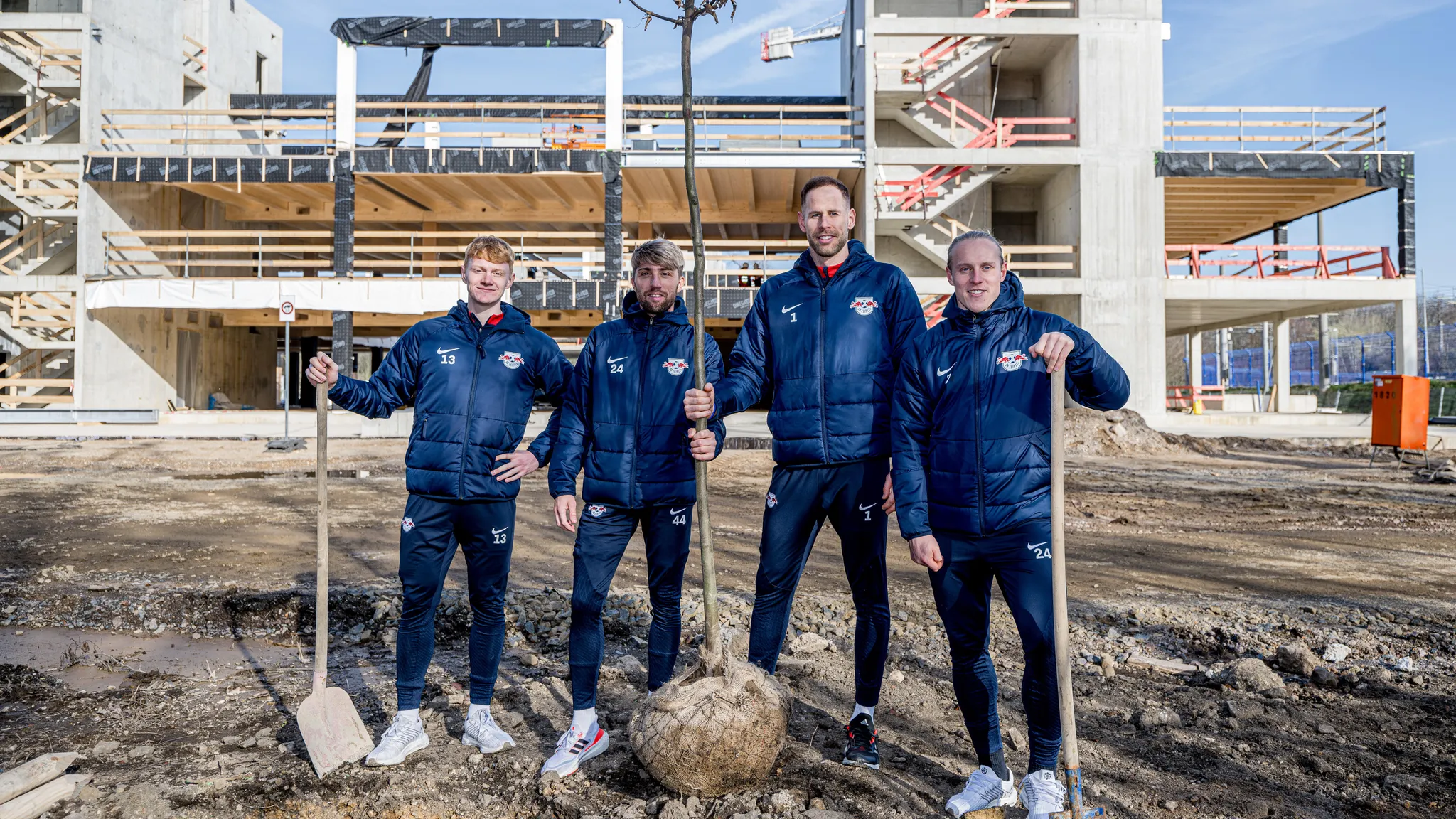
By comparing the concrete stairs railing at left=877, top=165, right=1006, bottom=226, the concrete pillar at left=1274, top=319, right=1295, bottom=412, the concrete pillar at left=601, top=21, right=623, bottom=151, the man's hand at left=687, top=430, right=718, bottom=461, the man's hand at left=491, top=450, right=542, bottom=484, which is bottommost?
the man's hand at left=491, top=450, right=542, bottom=484

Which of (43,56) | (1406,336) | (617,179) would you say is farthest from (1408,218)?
(43,56)

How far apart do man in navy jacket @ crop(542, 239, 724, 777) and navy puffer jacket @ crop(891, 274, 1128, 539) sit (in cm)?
74

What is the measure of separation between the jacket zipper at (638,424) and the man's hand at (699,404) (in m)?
0.27

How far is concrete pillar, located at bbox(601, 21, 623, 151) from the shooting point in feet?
64.4

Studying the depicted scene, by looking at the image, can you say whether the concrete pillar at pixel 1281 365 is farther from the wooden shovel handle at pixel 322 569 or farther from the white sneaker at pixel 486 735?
the wooden shovel handle at pixel 322 569

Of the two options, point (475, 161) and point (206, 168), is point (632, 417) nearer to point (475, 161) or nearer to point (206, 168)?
point (475, 161)

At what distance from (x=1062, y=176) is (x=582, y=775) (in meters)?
22.2

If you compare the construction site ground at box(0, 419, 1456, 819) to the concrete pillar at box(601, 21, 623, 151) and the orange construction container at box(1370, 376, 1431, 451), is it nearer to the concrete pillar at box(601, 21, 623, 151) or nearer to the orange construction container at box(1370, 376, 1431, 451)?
the orange construction container at box(1370, 376, 1431, 451)

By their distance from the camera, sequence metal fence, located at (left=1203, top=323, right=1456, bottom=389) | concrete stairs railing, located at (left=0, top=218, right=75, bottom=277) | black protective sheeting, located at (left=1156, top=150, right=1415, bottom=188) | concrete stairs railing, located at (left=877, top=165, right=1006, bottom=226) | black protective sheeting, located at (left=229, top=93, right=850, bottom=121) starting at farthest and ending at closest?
metal fence, located at (left=1203, top=323, right=1456, bottom=389), black protective sheeting, located at (left=229, top=93, right=850, bottom=121), concrete stairs railing, located at (left=0, top=218, right=75, bottom=277), concrete stairs railing, located at (left=877, top=165, right=1006, bottom=226), black protective sheeting, located at (left=1156, top=150, right=1415, bottom=188)

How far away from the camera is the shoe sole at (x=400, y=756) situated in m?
3.07

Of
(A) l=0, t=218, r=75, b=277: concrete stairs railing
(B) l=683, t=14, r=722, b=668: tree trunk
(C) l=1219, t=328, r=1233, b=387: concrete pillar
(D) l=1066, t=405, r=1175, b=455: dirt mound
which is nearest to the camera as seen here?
(B) l=683, t=14, r=722, b=668: tree trunk

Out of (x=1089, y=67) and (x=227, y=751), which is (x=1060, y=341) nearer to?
(x=227, y=751)

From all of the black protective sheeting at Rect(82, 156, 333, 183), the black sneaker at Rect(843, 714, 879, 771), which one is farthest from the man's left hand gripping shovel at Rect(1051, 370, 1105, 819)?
the black protective sheeting at Rect(82, 156, 333, 183)

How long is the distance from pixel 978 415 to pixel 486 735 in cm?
215
